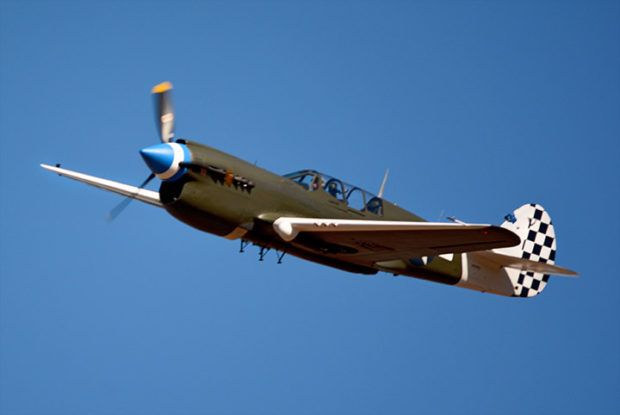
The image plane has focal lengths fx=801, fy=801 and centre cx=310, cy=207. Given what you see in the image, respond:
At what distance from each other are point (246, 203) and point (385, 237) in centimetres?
265

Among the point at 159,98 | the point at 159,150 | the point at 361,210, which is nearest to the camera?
the point at 159,150

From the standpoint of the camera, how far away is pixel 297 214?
603 inches

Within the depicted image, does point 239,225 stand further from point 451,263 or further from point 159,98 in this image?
point 451,263

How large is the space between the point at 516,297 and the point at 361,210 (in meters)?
5.46

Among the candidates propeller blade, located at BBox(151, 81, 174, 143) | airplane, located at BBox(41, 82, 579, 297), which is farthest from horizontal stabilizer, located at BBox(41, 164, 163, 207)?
propeller blade, located at BBox(151, 81, 174, 143)

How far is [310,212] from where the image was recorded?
15477mm

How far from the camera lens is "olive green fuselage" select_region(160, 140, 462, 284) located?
47.4ft

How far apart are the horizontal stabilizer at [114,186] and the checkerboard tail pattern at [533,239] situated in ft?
27.9

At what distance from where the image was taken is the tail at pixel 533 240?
63.9 ft

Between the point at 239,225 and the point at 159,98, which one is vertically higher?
the point at 159,98

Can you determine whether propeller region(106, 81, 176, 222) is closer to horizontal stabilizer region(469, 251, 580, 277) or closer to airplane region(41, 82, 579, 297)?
airplane region(41, 82, 579, 297)

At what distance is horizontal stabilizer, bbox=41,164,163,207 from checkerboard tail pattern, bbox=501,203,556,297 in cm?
849

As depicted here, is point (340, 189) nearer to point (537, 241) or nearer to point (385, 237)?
point (385, 237)

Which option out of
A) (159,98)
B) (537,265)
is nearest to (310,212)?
(159,98)
